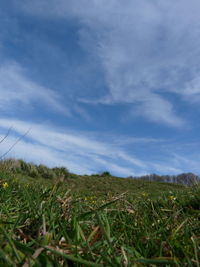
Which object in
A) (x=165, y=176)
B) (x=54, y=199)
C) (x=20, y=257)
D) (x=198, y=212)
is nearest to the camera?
(x=20, y=257)

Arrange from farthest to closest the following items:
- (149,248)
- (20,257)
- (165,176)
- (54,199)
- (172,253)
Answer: (165,176), (54,199), (149,248), (172,253), (20,257)

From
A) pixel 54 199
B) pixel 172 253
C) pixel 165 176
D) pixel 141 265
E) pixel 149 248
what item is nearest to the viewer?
pixel 141 265

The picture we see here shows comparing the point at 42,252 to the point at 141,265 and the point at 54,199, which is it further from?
the point at 54,199

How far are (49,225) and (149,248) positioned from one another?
23.4 inches

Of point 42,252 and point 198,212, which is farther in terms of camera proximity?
point 198,212

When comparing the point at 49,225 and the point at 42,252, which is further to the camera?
the point at 49,225

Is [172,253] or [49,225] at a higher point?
[172,253]

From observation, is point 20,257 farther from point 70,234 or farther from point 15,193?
point 15,193

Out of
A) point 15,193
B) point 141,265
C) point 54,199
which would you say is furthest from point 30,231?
point 15,193

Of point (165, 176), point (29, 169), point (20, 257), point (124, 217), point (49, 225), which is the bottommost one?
point (20, 257)

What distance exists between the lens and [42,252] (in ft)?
3.70

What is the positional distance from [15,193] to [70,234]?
1.69 m

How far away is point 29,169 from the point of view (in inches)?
569

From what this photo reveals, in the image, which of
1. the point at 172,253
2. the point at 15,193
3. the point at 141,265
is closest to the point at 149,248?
the point at 172,253
